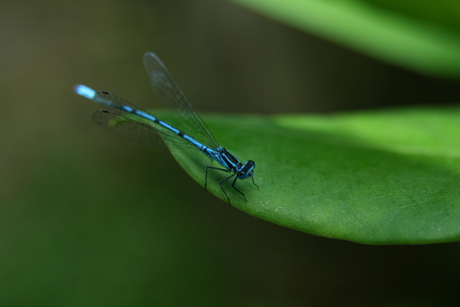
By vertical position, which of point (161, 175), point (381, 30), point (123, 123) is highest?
point (381, 30)

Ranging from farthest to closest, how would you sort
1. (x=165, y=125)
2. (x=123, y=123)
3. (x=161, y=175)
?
(x=161, y=175) < (x=123, y=123) < (x=165, y=125)

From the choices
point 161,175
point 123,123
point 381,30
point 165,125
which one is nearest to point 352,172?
point 165,125

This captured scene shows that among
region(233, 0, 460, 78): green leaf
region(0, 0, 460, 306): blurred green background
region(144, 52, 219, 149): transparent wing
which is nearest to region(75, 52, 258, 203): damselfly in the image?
region(144, 52, 219, 149): transparent wing

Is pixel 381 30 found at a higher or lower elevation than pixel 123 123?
higher

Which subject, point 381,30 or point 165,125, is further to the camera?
point 381,30

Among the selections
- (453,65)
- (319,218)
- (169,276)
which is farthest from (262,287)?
(319,218)

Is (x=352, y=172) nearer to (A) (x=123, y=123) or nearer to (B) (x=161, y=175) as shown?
(A) (x=123, y=123)
